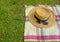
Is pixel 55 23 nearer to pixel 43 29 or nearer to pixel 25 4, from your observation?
pixel 43 29

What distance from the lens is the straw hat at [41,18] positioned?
1.58 metres

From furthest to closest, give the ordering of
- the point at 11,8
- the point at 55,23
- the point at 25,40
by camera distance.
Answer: the point at 11,8 < the point at 55,23 < the point at 25,40

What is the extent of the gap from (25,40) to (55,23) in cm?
36

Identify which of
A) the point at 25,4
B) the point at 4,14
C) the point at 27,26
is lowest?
the point at 27,26

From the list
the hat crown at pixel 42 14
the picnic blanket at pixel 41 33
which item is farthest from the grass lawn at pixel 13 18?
the hat crown at pixel 42 14

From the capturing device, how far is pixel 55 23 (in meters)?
1.66

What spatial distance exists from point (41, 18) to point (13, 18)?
307mm

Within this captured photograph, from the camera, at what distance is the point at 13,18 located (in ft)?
5.60

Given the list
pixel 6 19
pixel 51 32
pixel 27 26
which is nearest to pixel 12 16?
pixel 6 19

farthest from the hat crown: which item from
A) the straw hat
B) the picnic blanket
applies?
the picnic blanket

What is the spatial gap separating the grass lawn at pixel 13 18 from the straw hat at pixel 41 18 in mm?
120

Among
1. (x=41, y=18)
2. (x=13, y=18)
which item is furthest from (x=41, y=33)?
(x=13, y=18)

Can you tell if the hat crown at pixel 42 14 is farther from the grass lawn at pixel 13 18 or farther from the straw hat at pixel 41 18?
the grass lawn at pixel 13 18

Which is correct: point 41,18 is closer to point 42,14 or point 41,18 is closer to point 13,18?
point 42,14
